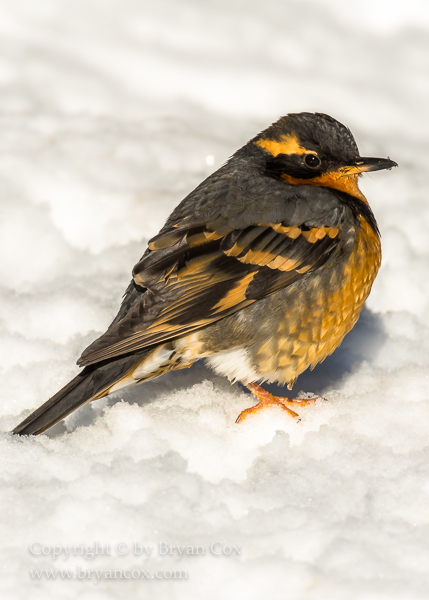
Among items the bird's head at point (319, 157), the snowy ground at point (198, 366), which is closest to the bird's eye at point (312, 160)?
the bird's head at point (319, 157)

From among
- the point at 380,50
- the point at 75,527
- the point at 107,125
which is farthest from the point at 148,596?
the point at 380,50

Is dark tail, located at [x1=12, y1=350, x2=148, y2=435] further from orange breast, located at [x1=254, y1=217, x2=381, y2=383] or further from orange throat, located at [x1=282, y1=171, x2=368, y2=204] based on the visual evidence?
orange throat, located at [x1=282, y1=171, x2=368, y2=204]

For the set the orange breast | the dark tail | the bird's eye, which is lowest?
the dark tail

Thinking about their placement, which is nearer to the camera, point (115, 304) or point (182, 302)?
point (182, 302)

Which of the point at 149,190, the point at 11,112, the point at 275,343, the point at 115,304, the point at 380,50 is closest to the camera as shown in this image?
the point at 275,343

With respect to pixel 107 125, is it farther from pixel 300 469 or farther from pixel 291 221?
pixel 300 469

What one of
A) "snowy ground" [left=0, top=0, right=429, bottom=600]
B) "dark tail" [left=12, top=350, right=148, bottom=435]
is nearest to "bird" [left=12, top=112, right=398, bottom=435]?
"dark tail" [left=12, top=350, right=148, bottom=435]

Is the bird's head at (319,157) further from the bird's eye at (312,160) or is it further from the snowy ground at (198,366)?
the snowy ground at (198,366)
